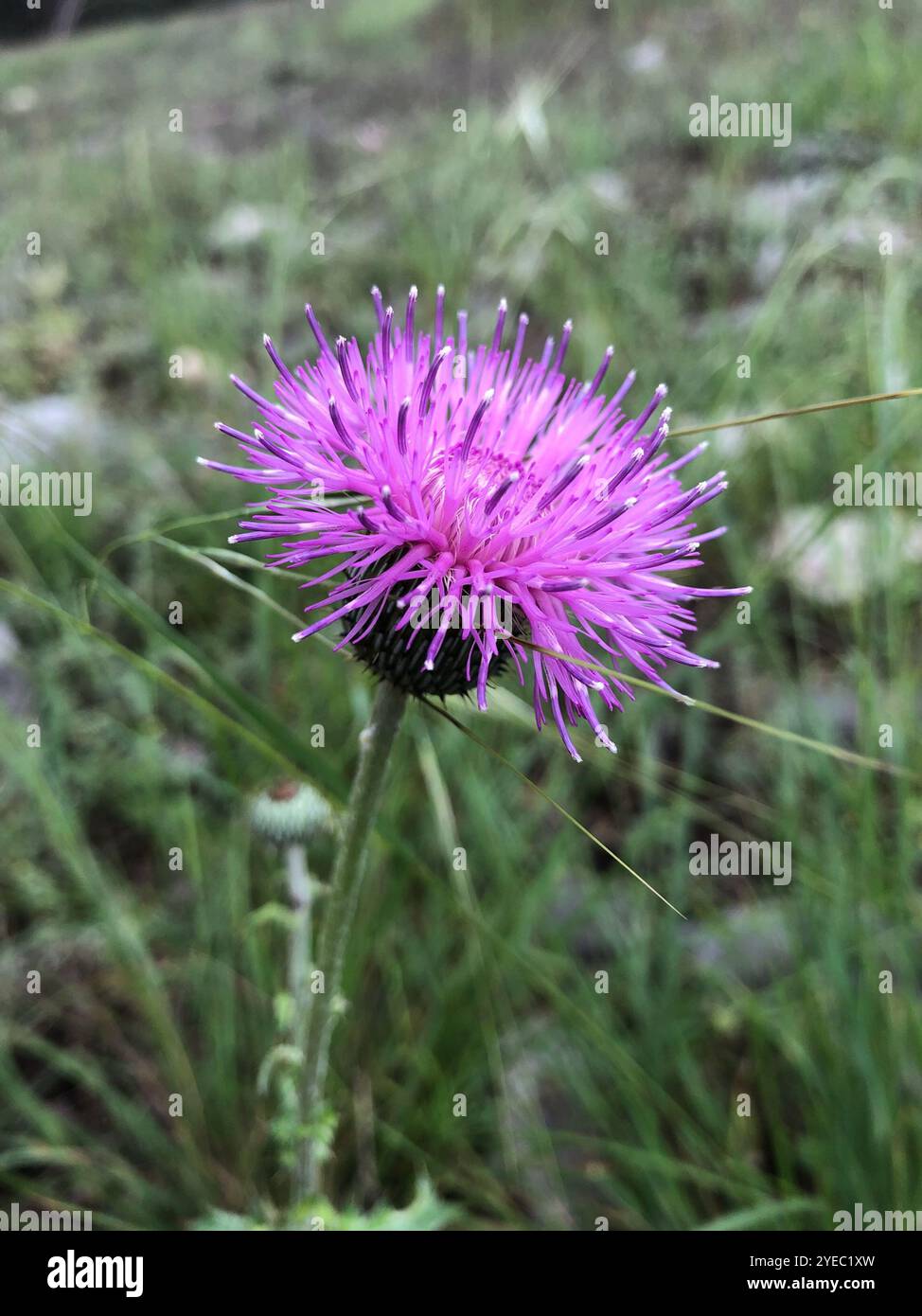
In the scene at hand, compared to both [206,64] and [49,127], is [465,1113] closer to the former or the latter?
[49,127]

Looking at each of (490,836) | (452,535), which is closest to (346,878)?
(452,535)

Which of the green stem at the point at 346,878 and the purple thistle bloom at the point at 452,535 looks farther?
the green stem at the point at 346,878

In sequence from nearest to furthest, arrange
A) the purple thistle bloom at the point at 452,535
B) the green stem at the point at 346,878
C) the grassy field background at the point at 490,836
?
the purple thistle bloom at the point at 452,535 → the green stem at the point at 346,878 → the grassy field background at the point at 490,836

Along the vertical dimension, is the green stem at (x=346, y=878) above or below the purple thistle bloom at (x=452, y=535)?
below

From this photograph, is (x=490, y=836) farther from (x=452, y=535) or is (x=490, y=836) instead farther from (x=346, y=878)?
(x=452, y=535)

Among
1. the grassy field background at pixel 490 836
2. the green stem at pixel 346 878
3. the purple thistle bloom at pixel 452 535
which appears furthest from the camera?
the grassy field background at pixel 490 836
